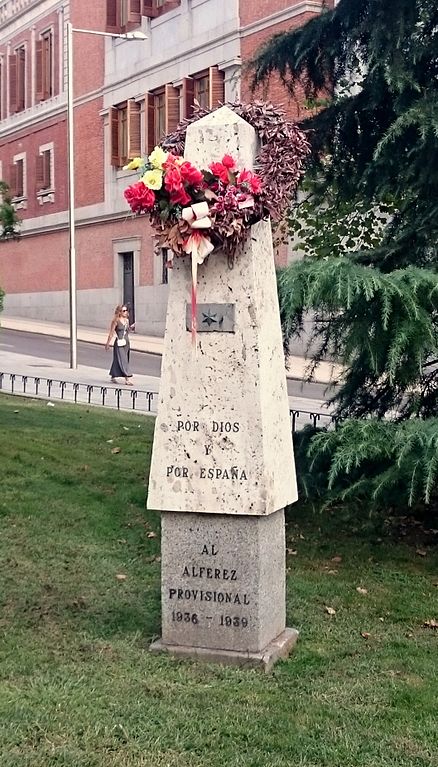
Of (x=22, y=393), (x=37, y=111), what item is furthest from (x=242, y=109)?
(x=37, y=111)

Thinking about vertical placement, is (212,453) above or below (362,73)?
below

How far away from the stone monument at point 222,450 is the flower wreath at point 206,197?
112 millimetres

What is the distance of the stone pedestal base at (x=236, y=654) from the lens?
490cm

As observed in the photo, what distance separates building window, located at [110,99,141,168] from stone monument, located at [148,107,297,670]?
29750 millimetres

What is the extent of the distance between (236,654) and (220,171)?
2392 mm

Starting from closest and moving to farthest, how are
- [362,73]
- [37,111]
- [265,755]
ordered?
[265,755], [362,73], [37,111]

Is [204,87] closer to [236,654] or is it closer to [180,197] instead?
[180,197]

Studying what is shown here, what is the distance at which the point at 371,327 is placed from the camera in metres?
6.18

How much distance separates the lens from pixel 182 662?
16.2ft

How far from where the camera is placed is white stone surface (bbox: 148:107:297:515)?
486 cm

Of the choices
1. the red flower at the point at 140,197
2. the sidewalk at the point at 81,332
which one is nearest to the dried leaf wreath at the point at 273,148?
the red flower at the point at 140,197

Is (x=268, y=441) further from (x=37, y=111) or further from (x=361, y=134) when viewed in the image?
(x=37, y=111)

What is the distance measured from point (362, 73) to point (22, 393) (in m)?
10.6

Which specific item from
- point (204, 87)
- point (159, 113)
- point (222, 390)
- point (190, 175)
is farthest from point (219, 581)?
point (159, 113)
